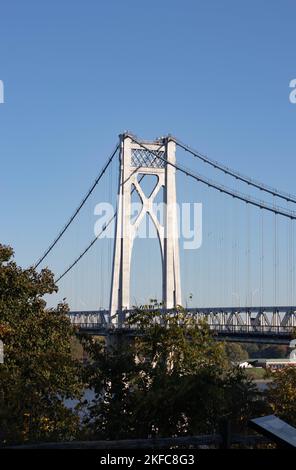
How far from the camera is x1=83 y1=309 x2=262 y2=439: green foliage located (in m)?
15.4

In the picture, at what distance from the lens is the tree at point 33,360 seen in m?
18.8

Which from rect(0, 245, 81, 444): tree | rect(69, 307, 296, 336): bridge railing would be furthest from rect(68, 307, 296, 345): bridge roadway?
rect(0, 245, 81, 444): tree

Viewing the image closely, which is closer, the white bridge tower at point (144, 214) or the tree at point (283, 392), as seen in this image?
the tree at point (283, 392)

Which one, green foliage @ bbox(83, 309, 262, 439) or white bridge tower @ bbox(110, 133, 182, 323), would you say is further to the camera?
white bridge tower @ bbox(110, 133, 182, 323)

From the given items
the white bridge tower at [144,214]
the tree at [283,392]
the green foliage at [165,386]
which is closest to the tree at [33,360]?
the green foliage at [165,386]

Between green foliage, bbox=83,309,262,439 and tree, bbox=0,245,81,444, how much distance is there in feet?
4.88

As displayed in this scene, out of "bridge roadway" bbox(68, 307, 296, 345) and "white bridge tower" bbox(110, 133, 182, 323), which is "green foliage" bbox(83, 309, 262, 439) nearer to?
"bridge roadway" bbox(68, 307, 296, 345)

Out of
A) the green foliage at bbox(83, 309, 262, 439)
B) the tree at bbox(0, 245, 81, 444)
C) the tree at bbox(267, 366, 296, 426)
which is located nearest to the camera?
the green foliage at bbox(83, 309, 262, 439)

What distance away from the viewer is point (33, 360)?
20906mm

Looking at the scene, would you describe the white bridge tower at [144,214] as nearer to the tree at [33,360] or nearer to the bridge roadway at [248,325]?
the bridge roadway at [248,325]

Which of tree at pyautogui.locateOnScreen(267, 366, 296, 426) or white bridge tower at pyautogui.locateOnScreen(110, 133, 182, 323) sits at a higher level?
white bridge tower at pyautogui.locateOnScreen(110, 133, 182, 323)

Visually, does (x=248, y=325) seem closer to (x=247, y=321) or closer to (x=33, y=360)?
(x=247, y=321)

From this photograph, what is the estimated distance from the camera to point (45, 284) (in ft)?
78.1

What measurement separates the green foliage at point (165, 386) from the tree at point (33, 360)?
1.49 metres
